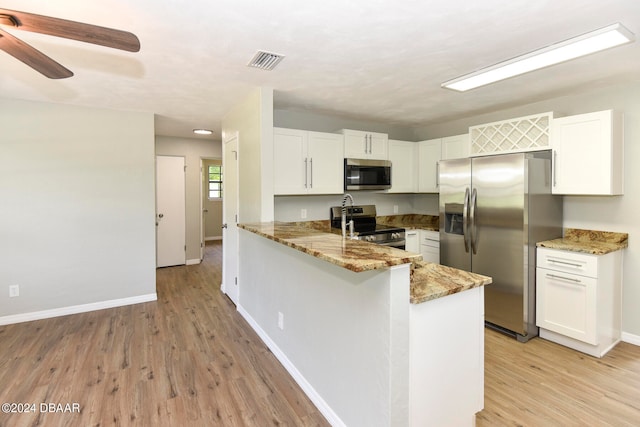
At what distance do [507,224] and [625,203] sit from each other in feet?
3.67

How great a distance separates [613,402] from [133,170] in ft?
16.6

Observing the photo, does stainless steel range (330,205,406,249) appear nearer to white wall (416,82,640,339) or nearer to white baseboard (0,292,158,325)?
white wall (416,82,640,339)

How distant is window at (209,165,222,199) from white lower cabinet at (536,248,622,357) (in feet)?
25.3

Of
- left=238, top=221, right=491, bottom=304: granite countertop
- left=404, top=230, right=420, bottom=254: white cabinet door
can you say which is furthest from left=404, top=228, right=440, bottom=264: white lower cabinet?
left=238, top=221, right=491, bottom=304: granite countertop

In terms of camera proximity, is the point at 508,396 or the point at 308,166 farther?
the point at 308,166

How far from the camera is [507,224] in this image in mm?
3164

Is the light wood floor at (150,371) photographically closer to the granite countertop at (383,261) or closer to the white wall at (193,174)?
the granite countertop at (383,261)

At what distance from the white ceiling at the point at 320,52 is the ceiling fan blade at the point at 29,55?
0.30m

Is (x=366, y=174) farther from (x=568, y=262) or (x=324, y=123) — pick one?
(x=568, y=262)

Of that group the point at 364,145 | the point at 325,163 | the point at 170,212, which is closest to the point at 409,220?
the point at 364,145

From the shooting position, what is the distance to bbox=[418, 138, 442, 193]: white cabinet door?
4594 millimetres

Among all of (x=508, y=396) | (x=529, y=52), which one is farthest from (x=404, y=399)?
(x=529, y=52)

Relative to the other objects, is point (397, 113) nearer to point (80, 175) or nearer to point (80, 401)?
point (80, 175)

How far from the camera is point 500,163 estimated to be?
125 inches
